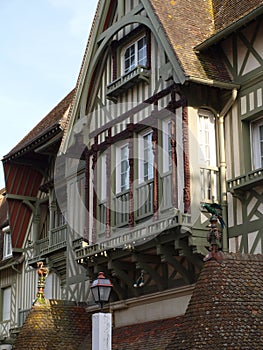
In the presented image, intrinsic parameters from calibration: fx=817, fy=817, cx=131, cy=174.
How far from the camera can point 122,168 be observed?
776 inches

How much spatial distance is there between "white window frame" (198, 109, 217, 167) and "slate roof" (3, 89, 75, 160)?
7149 millimetres

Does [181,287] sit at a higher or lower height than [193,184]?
lower

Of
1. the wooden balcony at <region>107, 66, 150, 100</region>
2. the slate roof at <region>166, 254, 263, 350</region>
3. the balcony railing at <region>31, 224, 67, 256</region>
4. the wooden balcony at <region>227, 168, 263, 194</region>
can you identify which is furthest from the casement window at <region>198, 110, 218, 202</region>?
the balcony railing at <region>31, 224, 67, 256</region>

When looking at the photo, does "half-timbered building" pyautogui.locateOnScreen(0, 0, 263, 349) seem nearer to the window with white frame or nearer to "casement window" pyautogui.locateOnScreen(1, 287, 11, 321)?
the window with white frame

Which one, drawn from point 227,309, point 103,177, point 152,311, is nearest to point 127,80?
point 103,177

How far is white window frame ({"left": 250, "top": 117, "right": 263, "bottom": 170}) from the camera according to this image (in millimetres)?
17062

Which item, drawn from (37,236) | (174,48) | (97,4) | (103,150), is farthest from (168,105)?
(37,236)

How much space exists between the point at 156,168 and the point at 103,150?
2575 millimetres

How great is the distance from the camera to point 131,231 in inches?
714

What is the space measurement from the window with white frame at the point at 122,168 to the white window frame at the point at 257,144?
3393mm

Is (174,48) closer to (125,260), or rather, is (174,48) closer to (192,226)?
(192,226)

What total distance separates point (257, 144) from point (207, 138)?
1.13 meters

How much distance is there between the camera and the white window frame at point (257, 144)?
17.1 metres

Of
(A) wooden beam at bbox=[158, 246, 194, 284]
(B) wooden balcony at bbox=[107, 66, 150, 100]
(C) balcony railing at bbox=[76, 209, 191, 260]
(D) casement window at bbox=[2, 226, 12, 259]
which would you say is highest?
(B) wooden balcony at bbox=[107, 66, 150, 100]
